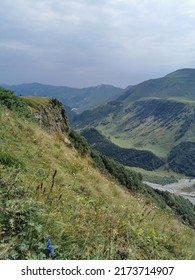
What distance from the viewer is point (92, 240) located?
587 cm

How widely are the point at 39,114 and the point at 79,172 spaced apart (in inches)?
1352

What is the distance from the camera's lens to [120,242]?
6.23 m

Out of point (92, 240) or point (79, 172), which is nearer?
point (92, 240)

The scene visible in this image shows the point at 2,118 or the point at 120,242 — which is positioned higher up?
the point at 2,118

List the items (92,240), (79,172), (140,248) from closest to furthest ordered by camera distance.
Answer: (92,240)
(140,248)
(79,172)

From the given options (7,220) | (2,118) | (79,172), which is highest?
(2,118)
